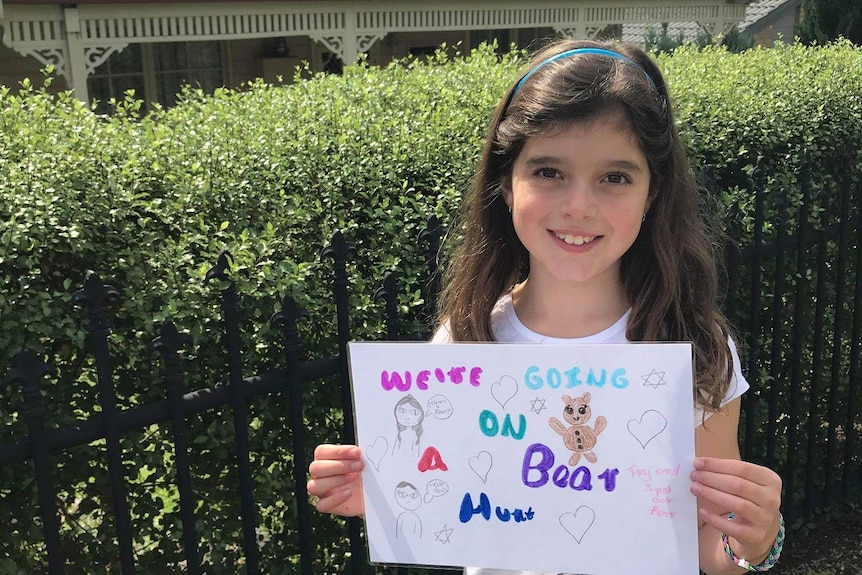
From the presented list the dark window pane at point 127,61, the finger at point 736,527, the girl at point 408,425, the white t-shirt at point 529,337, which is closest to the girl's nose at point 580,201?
the white t-shirt at point 529,337

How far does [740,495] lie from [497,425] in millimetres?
429

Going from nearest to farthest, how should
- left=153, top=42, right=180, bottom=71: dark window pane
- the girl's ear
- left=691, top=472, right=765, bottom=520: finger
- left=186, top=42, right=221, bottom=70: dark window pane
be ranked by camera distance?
left=691, top=472, right=765, bottom=520: finger → the girl's ear → left=153, top=42, right=180, bottom=71: dark window pane → left=186, top=42, right=221, bottom=70: dark window pane

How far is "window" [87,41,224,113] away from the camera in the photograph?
37.8 feet

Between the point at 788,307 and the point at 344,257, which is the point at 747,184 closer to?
the point at 788,307

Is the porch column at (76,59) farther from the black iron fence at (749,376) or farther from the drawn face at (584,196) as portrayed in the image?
the drawn face at (584,196)

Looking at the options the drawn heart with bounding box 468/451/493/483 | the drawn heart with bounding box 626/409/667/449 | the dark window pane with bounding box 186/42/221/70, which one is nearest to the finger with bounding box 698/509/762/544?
the drawn heart with bounding box 626/409/667/449

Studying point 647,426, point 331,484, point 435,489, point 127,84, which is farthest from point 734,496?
point 127,84

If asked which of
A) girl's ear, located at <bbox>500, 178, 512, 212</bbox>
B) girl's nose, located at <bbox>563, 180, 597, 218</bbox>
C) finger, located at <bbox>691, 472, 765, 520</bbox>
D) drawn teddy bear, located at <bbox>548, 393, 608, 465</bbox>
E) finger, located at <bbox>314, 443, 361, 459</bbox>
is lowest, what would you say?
finger, located at <bbox>691, 472, 765, 520</bbox>

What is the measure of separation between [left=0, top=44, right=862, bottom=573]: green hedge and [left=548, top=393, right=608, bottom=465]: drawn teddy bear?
2.62ft

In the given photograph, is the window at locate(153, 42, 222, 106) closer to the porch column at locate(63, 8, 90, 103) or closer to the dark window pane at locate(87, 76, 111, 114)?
the dark window pane at locate(87, 76, 111, 114)

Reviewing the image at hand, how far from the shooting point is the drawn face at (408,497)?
1587mm

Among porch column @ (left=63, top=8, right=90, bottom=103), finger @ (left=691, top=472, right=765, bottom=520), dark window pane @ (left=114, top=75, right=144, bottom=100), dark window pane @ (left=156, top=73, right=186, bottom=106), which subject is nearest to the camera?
finger @ (left=691, top=472, right=765, bottom=520)

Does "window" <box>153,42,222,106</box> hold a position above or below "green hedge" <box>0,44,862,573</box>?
above

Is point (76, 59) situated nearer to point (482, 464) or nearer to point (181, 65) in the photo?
point (181, 65)
